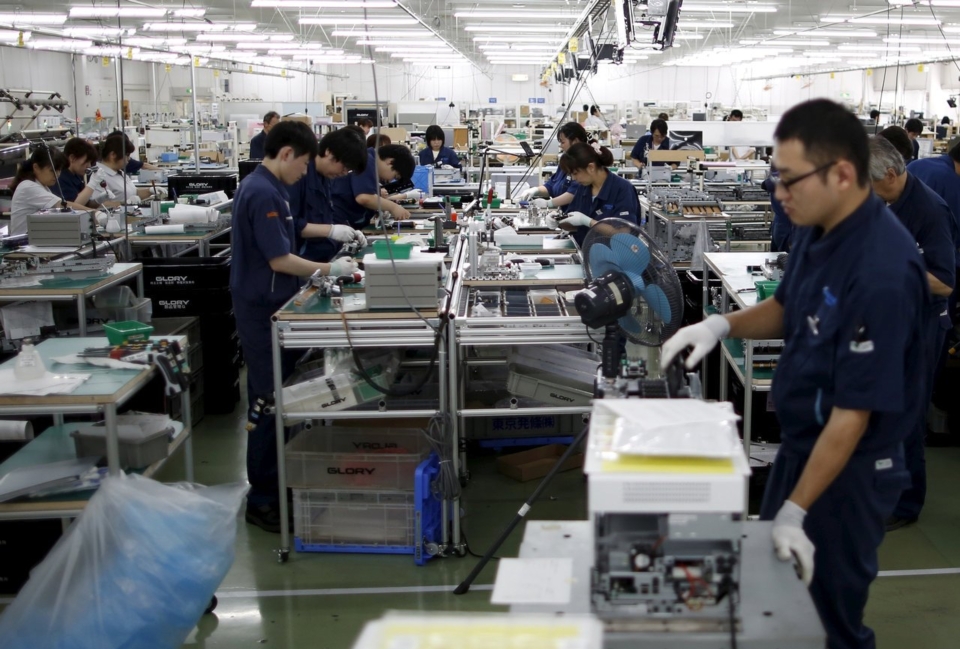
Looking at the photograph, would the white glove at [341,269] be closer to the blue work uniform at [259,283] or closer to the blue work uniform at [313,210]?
the blue work uniform at [259,283]

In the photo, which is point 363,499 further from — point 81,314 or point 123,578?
point 81,314

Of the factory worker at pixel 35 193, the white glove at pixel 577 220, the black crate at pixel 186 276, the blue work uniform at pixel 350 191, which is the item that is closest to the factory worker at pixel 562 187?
the white glove at pixel 577 220

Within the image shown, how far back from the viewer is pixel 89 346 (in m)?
2.87

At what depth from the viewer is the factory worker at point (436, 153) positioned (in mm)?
8094

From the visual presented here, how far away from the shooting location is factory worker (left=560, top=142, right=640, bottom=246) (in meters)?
4.74

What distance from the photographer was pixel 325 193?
4414mm

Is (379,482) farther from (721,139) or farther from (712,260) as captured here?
(721,139)

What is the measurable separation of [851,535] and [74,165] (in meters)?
5.61

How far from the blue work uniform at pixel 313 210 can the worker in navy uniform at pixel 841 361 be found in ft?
9.57

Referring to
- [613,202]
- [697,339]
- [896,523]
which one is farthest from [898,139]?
[697,339]

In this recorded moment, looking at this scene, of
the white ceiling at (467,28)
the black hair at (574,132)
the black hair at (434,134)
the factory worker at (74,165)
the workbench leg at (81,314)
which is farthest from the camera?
the white ceiling at (467,28)

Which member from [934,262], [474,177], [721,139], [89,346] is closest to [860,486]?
[934,262]

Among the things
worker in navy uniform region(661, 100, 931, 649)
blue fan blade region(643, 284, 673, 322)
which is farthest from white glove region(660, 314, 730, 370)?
blue fan blade region(643, 284, 673, 322)

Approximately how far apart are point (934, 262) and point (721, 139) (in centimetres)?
714
